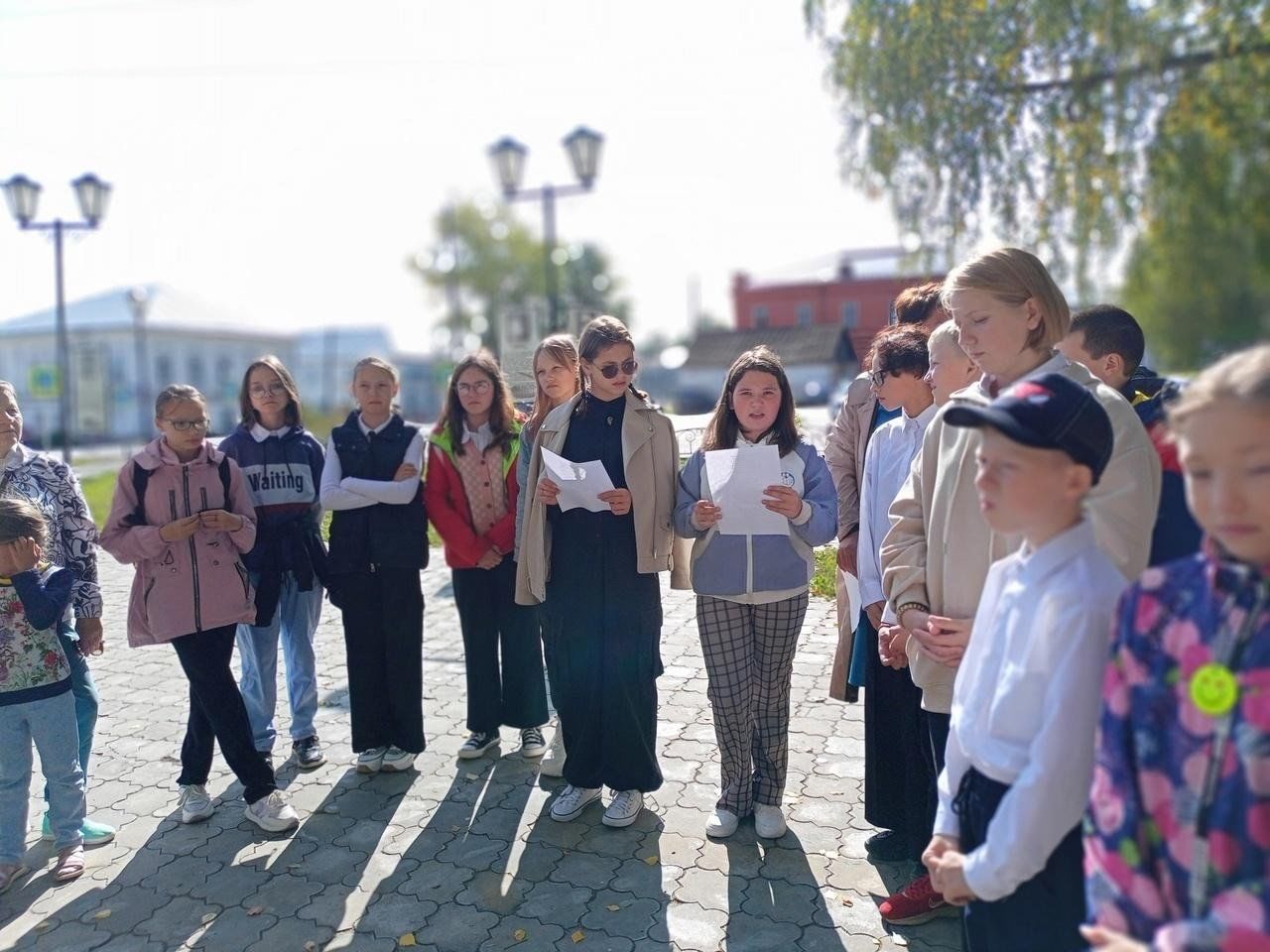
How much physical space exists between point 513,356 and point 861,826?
485 centimetres

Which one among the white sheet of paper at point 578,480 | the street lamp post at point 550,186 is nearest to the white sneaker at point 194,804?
the white sheet of paper at point 578,480

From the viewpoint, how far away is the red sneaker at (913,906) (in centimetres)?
326

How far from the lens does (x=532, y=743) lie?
4.95 metres

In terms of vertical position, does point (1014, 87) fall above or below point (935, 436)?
above

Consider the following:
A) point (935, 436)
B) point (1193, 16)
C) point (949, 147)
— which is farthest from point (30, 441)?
point (935, 436)

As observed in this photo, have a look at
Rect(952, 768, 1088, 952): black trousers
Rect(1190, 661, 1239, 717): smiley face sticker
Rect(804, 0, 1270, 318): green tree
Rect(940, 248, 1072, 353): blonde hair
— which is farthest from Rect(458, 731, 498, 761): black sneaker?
Rect(804, 0, 1270, 318): green tree

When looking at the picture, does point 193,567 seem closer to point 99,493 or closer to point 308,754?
point 308,754

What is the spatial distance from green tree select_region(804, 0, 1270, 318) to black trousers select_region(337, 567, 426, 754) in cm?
1141

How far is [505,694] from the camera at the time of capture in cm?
486

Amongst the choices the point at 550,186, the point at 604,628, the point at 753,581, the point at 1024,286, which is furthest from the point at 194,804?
the point at 550,186

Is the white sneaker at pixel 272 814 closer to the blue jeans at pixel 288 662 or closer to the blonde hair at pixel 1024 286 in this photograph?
the blue jeans at pixel 288 662

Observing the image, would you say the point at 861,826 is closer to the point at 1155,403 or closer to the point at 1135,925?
the point at 1155,403

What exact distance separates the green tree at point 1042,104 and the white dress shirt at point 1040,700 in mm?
12735

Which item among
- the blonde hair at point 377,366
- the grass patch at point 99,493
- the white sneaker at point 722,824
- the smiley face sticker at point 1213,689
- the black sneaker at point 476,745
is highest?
the blonde hair at point 377,366
